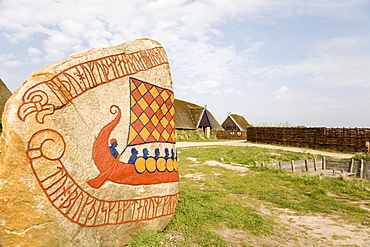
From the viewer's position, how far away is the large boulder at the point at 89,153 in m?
2.62

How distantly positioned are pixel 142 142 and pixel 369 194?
22.5ft

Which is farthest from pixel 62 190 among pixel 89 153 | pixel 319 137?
pixel 319 137

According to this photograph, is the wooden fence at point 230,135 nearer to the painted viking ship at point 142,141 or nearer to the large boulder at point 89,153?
the painted viking ship at point 142,141

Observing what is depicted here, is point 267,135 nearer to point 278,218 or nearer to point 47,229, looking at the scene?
point 278,218

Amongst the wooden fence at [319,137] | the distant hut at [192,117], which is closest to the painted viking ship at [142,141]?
the wooden fence at [319,137]

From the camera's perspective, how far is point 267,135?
23875 mm

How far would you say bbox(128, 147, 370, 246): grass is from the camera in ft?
12.5

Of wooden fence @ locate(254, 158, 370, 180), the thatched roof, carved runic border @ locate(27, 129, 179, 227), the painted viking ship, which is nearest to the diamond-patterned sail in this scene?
the painted viking ship

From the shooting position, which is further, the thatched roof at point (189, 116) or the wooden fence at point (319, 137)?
the thatched roof at point (189, 116)

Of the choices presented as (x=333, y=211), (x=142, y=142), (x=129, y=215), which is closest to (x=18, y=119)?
(x=142, y=142)

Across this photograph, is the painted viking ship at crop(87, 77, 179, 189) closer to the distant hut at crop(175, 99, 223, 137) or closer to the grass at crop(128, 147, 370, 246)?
the grass at crop(128, 147, 370, 246)

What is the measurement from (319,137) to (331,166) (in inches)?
368

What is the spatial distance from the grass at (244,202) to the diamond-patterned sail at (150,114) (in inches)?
57.0

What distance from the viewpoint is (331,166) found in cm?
1160
